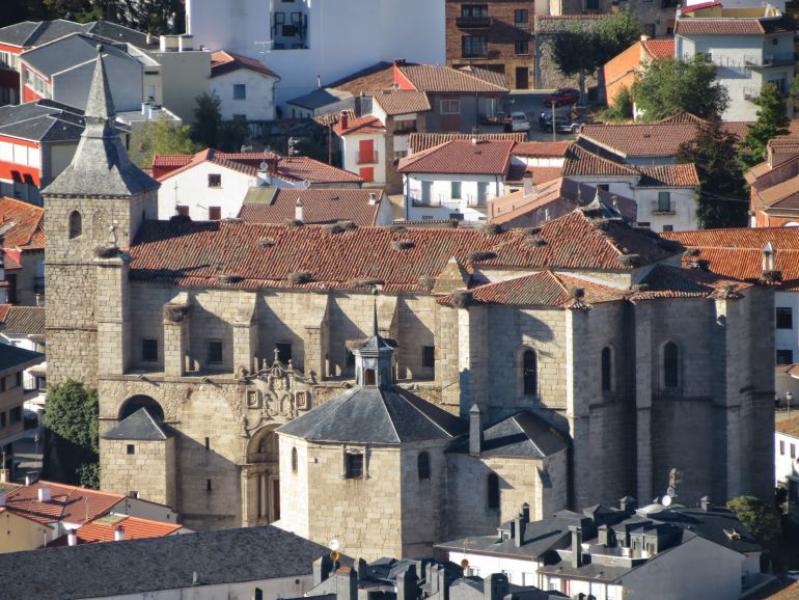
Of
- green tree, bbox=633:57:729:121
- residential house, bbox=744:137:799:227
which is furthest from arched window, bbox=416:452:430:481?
green tree, bbox=633:57:729:121

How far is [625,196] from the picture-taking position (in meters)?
139

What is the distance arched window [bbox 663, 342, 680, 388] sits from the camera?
4218 inches

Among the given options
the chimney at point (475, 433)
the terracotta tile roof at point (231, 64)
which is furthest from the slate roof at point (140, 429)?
the terracotta tile roof at point (231, 64)

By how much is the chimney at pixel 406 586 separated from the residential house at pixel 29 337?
32.8m

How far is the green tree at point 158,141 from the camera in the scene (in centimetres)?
14538

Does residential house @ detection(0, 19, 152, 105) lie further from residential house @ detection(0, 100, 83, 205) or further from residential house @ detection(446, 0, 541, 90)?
residential house @ detection(446, 0, 541, 90)

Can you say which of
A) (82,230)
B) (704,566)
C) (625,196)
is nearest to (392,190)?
(625,196)

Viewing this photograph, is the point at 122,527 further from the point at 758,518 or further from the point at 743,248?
the point at 743,248

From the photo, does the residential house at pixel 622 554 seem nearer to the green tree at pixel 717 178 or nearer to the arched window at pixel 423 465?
the arched window at pixel 423 465

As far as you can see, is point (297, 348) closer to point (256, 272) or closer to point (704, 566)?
point (256, 272)

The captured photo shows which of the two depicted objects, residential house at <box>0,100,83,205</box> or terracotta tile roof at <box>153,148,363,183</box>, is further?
residential house at <box>0,100,83,205</box>

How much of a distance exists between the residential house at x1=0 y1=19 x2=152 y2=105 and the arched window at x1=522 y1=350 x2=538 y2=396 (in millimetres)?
53081

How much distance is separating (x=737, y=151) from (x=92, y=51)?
28488 mm

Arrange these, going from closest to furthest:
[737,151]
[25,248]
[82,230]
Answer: [82,230] < [25,248] < [737,151]
